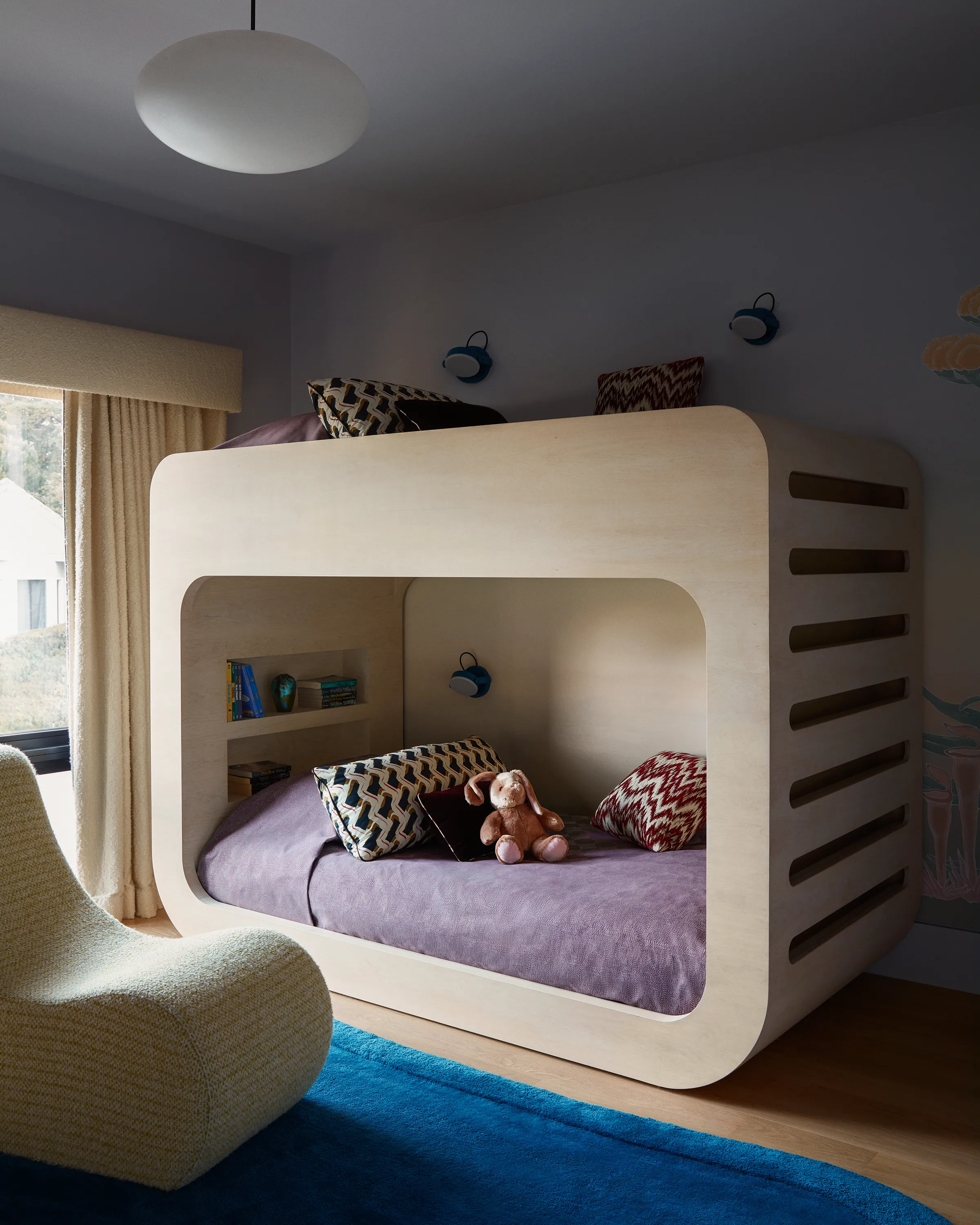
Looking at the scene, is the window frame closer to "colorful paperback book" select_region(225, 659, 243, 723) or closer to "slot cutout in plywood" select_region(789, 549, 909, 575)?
"colorful paperback book" select_region(225, 659, 243, 723)

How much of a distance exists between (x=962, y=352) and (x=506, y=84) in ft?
4.55

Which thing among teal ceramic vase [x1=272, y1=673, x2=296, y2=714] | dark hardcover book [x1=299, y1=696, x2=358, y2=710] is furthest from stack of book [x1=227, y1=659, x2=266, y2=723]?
dark hardcover book [x1=299, y1=696, x2=358, y2=710]

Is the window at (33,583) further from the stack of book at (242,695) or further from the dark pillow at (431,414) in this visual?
the dark pillow at (431,414)

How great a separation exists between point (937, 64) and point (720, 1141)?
8.17ft

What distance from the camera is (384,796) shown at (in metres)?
2.93

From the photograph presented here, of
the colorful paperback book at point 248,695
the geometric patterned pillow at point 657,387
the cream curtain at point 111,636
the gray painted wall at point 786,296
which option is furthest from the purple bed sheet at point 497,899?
the geometric patterned pillow at point 657,387

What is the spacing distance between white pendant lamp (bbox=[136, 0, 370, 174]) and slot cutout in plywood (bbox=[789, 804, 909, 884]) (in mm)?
1716

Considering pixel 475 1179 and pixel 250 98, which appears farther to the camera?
pixel 475 1179

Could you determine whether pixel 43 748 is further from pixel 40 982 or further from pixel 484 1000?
pixel 484 1000

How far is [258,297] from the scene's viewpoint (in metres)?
4.13

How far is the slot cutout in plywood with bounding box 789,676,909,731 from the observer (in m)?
2.40

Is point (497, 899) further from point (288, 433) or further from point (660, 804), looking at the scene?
point (288, 433)

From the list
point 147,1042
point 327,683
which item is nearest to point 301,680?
point 327,683

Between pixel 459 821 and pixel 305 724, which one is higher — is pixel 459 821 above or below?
below
